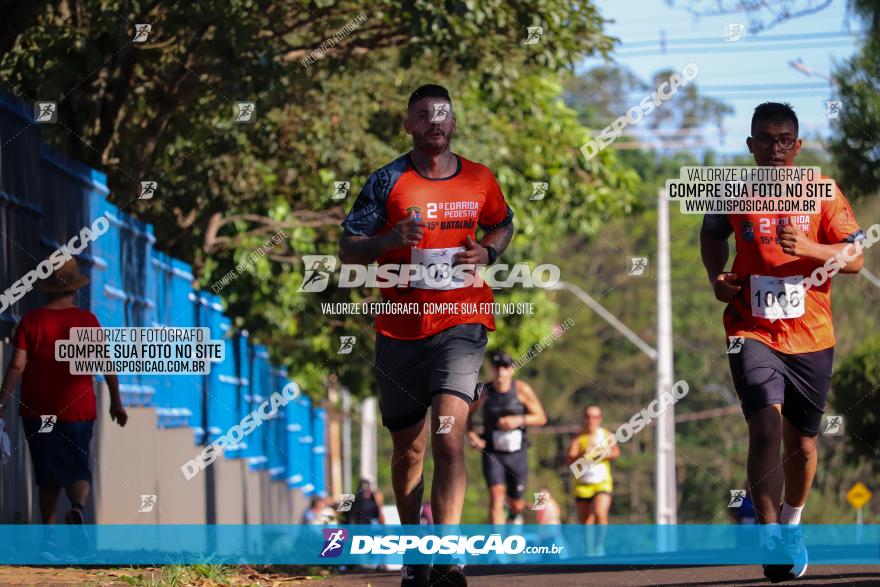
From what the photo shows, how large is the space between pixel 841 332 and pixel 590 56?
1977 inches

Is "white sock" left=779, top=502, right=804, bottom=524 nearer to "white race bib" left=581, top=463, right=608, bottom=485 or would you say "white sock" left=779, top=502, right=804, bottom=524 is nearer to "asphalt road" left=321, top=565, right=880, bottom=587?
"asphalt road" left=321, top=565, right=880, bottom=587

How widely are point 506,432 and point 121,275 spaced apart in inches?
141

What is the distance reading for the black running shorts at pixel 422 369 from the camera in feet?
24.9

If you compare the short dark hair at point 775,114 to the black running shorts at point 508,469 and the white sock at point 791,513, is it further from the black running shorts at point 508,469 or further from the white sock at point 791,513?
the black running shorts at point 508,469

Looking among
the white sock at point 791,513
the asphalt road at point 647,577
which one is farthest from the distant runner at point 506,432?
the white sock at point 791,513

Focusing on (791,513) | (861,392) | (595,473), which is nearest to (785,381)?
(791,513)

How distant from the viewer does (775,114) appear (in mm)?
8188

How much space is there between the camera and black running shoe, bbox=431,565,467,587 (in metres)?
7.15

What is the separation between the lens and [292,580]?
31.9ft

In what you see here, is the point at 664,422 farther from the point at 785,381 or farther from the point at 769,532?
the point at 769,532

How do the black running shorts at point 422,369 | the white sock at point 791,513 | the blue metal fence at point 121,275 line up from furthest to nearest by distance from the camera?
the blue metal fence at point 121,275, the white sock at point 791,513, the black running shorts at point 422,369

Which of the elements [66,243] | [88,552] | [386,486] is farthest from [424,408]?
[386,486]

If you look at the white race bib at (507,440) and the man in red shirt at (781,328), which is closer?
the man in red shirt at (781,328)

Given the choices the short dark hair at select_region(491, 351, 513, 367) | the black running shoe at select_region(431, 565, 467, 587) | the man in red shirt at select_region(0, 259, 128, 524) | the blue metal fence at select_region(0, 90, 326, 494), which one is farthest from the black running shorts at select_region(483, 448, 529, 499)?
the black running shoe at select_region(431, 565, 467, 587)
